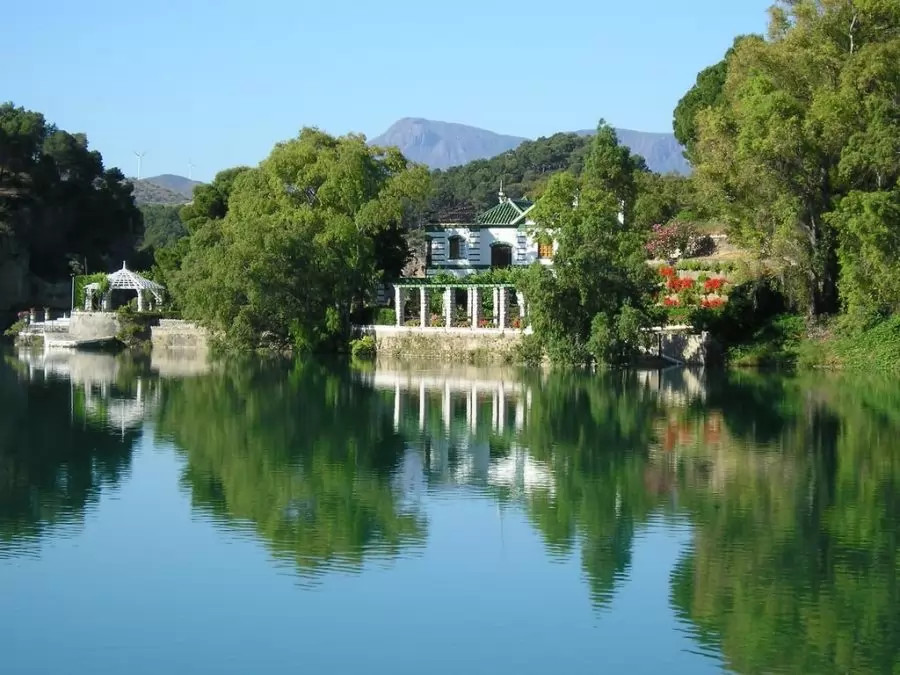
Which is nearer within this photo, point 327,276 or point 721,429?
point 721,429

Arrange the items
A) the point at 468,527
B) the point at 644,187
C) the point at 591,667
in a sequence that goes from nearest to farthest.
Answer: the point at 591,667
the point at 468,527
the point at 644,187

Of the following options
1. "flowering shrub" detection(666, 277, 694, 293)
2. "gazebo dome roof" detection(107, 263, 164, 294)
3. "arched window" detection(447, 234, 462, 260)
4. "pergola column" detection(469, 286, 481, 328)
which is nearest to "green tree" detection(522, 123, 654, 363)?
"flowering shrub" detection(666, 277, 694, 293)

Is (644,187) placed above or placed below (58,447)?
above

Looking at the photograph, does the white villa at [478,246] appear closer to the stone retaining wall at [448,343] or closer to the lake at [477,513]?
the stone retaining wall at [448,343]

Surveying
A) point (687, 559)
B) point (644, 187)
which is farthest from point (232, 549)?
point (644, 187)

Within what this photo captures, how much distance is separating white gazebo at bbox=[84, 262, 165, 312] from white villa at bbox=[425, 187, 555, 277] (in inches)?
499

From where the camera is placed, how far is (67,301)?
7362 cm

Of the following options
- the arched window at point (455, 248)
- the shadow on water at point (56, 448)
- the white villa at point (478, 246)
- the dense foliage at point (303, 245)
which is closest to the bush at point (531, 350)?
the dense foliage at point (303, 245)

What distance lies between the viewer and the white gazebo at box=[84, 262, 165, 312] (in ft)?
197

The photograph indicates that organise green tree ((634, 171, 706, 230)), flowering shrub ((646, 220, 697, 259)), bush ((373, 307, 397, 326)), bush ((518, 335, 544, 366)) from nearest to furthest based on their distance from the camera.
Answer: bush ((518, 335, 544, 366))
bush ((373, 307, 397, 326))
flowering shrub ((646, 220, 697, 259))
green tree ((634, 171, 706, 230))

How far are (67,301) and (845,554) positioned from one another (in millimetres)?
62657

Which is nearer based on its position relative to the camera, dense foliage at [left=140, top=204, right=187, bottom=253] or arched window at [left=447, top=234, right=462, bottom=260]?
arched window at [left=447, top=234, right=462, bottom=260]

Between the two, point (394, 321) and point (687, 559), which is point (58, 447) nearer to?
point (687, 559)

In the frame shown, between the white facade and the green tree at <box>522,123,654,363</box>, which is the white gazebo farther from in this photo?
the green tree at <box>522,123,654,363</box>
